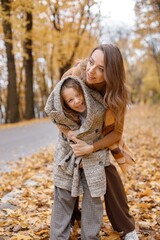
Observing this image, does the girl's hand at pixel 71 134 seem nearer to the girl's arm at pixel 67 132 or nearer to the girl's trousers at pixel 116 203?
the girl's arm at pixel 67 132

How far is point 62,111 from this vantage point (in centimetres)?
307

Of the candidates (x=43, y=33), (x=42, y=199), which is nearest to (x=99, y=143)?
(x=42, y=199)

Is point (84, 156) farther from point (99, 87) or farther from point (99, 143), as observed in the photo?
point (99, 87)

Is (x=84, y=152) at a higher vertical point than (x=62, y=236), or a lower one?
higher

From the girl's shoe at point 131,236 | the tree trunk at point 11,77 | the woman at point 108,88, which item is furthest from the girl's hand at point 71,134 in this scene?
the tree trunk at point 11,77

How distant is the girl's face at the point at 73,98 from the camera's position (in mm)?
3028

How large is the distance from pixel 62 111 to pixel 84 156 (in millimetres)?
449

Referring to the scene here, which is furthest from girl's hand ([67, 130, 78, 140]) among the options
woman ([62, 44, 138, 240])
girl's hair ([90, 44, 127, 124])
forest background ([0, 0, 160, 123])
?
forest background ([0, 0, 160, 123])

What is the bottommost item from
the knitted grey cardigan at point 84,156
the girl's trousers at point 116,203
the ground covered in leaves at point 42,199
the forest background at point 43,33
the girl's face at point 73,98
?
the ground covered in leaves at point 42,199

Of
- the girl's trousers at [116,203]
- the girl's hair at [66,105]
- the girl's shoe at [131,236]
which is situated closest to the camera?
the girl's hair at [66,105]

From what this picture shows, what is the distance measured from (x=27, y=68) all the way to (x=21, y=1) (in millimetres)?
10122

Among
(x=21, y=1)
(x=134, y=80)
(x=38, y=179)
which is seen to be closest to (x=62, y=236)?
(x=38, y=179)

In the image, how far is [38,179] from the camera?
19.6 feet

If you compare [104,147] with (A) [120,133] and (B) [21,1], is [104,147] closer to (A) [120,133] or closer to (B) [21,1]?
(A) [120,133]
